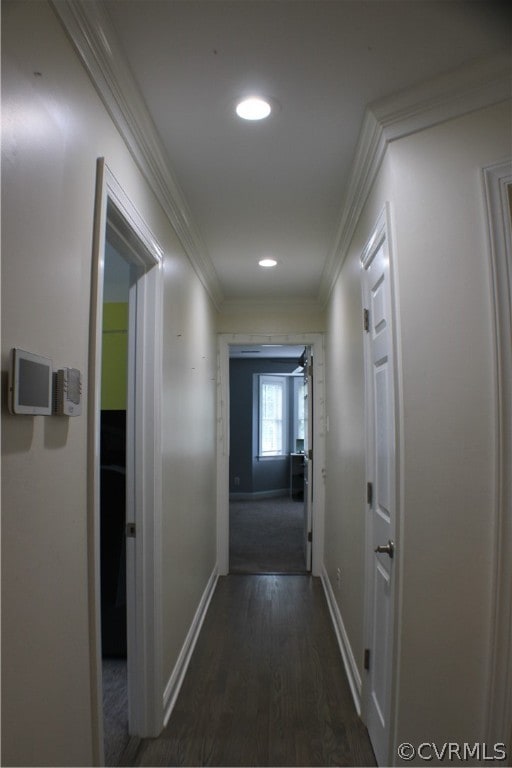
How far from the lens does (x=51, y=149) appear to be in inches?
44.9

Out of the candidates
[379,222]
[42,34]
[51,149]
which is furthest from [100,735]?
[379,222]

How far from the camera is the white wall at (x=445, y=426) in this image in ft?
5.16

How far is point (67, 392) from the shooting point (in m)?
1.20

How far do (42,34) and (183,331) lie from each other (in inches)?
72.1

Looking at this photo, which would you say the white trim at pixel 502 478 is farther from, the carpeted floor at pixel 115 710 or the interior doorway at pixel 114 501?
the interior doorway at pixel 114 501

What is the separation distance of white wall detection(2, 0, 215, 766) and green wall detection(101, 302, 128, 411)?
1393 millimetres

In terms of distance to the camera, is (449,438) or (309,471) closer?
(449,438)

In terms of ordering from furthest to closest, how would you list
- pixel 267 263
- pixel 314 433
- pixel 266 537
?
1. pixel 266 537
2. pixel 314 433
3. pixel 267 263

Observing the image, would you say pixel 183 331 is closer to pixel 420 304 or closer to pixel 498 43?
pixel 420 304

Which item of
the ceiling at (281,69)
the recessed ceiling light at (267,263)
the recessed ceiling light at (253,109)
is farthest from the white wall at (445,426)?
the recessed ceiling light at (267,263)

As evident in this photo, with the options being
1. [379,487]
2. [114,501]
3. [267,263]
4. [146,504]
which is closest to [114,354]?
[114,501]

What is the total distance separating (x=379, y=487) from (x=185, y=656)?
5.36ft

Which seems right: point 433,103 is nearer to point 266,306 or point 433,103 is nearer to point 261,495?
point 266,306

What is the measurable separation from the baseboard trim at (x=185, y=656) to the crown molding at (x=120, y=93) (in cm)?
233
